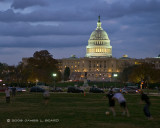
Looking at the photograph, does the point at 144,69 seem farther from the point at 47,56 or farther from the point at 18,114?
the point at 18,114

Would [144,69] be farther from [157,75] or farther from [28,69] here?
[28,69]

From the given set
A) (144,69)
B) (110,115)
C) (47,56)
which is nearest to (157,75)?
(144,69)

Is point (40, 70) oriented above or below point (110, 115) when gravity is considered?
above

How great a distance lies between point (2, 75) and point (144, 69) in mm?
54545

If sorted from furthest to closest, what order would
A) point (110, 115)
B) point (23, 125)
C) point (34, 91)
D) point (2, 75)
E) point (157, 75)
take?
1. point (2, 75)
2. point (157, 75)
3. point (34, 91)
4. point (110, 115)
5. point (23, 125)

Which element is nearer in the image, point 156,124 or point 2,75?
point 156,124

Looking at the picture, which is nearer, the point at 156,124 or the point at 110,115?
the point at 156,124

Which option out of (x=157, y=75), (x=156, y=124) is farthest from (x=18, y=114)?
(x=157, y=75)

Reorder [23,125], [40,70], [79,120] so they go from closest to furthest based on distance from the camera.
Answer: [23,125]
[79,120]
[40,70]

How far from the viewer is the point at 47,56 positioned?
12812cm

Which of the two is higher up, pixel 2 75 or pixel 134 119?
pixel 2 75

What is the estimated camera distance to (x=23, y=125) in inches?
1040

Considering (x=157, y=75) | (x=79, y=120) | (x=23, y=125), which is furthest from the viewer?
(x=157, y=75)

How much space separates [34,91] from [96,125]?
5880 cm
